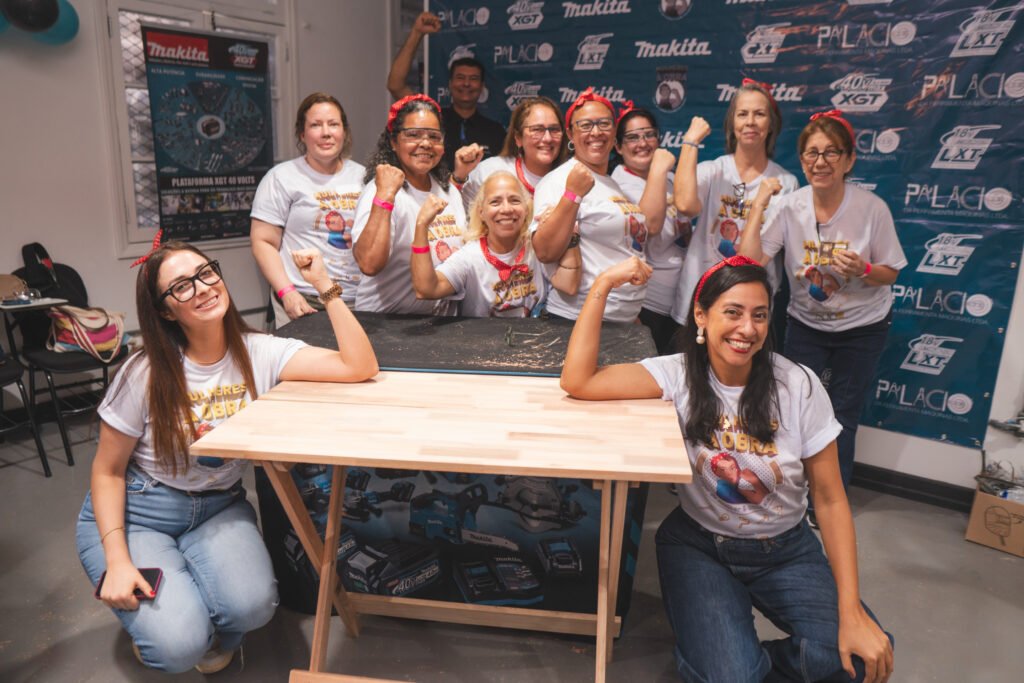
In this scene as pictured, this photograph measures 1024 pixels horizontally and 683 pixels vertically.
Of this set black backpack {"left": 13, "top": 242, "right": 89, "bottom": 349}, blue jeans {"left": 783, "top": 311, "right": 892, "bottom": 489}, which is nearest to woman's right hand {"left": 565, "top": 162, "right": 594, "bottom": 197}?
blue jeans {"left": 783, "top": 311, "right": 892, "bottom": 489}

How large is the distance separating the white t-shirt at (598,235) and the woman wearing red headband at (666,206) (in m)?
0.37

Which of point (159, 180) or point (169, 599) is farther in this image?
point (159, 180)

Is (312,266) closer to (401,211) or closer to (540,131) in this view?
(401,211)

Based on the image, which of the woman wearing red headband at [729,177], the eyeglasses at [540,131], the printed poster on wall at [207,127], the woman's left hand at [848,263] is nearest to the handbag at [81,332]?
the printed poster on wall at [207,127]

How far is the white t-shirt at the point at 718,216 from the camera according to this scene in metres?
3.19

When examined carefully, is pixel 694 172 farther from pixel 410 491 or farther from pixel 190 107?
pixel 190 107

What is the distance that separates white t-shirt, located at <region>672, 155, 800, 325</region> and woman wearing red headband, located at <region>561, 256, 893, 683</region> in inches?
51.3

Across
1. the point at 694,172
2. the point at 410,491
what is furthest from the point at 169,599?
the point at 694,172

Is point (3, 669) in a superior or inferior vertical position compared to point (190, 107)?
inferior

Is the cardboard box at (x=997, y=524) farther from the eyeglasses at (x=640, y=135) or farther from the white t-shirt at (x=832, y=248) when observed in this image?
the eyeglasses at (x=640, y=135)

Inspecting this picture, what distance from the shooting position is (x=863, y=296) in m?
3.05

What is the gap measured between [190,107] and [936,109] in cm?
423

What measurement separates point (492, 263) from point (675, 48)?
212 cm

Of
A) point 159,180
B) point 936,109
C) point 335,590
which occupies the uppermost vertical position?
point 936,109
